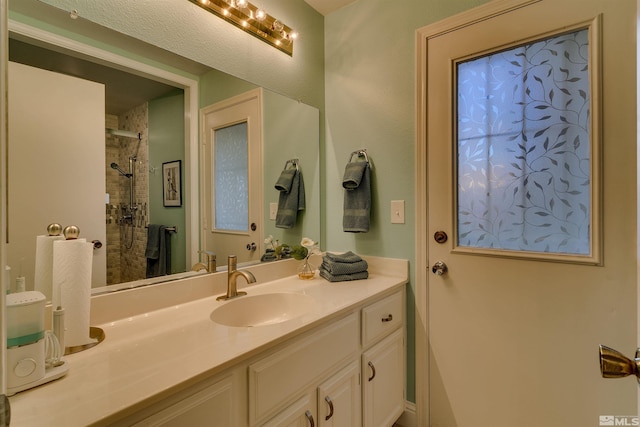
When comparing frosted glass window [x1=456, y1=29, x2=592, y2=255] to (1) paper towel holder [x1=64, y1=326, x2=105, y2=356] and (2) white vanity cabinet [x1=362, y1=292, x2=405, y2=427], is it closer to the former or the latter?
(2) white vanity cabinet [x1=362, y1=292, x2=405, y2=427]

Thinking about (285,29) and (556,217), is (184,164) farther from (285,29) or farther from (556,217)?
(556,217)

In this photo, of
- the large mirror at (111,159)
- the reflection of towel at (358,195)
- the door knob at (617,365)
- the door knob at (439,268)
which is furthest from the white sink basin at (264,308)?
the door knob at (617,365)

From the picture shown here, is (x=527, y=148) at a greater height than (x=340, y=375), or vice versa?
(x=527, y=148)

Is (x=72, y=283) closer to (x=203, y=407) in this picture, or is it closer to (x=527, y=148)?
(x=203, y=407)

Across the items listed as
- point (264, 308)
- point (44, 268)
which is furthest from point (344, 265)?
point (44, 268)

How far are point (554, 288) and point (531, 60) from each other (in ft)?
3.20

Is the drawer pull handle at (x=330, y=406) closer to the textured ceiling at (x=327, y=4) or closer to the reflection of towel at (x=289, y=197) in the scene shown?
the reflection of towel at (x=289, y=197)

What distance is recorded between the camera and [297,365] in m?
0.99

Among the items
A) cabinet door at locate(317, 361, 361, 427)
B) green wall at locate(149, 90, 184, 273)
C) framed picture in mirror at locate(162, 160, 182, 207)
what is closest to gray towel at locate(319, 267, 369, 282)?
cabinet door at locate(317, 361, 361, 427)

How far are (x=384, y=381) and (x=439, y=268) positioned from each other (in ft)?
1.97

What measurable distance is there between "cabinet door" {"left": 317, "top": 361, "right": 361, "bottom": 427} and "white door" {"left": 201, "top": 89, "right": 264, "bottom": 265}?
697 millimetres

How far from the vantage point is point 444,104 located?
1.50 metres

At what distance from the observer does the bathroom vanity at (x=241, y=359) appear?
0.65m

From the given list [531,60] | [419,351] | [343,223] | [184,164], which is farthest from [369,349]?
[531,60]
